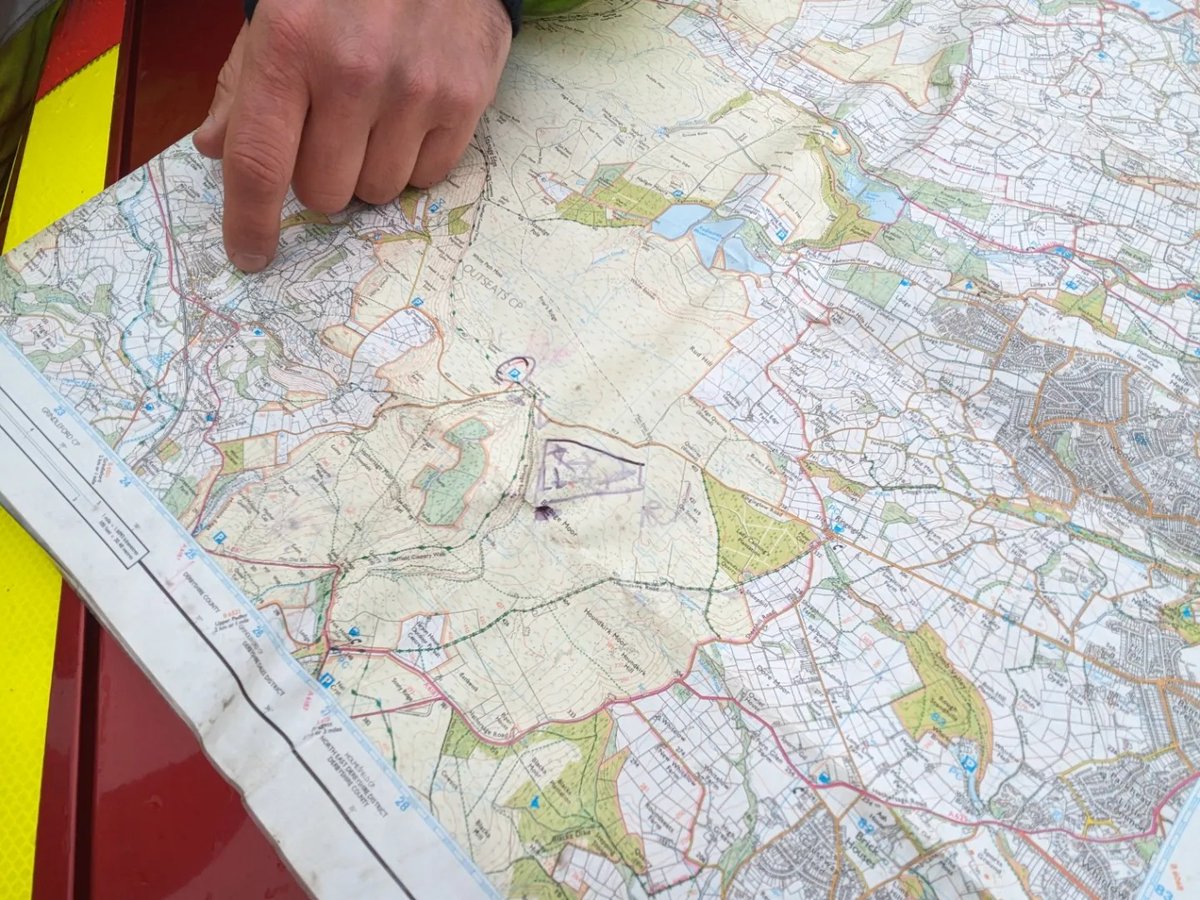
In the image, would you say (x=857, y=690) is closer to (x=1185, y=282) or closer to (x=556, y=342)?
(x=556, y=342)

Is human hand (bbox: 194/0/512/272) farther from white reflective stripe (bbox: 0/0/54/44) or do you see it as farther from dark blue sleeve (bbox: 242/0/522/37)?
white reflective stripe (bbox: 0/0/54/44)

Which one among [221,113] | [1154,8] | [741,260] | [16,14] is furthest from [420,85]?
[1154,8]

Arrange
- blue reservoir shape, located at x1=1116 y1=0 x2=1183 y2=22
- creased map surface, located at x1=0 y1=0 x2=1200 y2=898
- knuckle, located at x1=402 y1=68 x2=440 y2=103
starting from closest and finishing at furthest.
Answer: creased map surface, located at x1=0 y1=0 x2=1200 y2=898, knuckle, located at x1=402 y1=68 x2=440 y2=103, blue reservoir shape, located at x1=1116 y1=0 x2=1183 y2=22

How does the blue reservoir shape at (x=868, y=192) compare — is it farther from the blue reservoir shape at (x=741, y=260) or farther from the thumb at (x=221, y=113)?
the thumb at (x=221, y=113)

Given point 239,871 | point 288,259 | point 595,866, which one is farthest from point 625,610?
point 288,259

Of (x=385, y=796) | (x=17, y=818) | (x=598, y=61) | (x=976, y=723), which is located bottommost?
(x=17, y=818)

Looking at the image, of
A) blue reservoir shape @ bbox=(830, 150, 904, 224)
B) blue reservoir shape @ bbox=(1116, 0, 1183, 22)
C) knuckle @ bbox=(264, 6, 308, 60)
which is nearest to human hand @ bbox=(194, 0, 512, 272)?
knuckle @ bbox=(264, 6, 308, 60)
